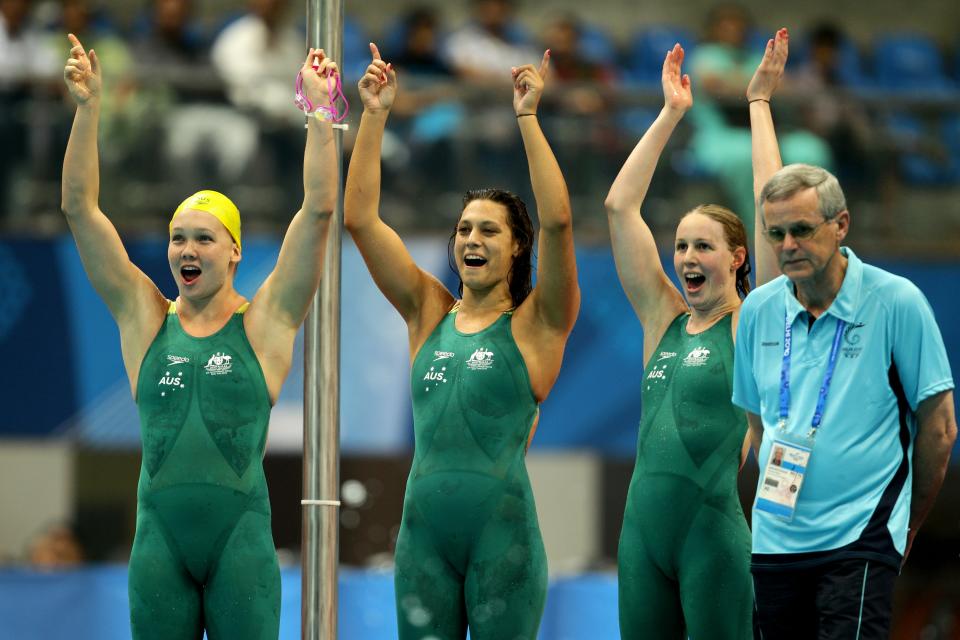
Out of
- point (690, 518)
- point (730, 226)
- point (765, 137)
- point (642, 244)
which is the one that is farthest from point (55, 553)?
point (765, 137)

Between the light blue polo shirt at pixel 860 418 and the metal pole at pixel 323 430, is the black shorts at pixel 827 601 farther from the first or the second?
the metal pole at pixel 323 430

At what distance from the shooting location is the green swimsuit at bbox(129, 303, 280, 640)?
4891 mm

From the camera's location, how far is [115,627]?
7.88 metres

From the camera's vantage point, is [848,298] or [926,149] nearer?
[848,298]

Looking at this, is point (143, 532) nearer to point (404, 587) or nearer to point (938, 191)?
point (404, 587)

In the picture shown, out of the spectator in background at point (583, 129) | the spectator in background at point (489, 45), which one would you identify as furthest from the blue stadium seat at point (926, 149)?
the spectator in background at point (489, 45)

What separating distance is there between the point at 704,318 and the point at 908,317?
1070 mm

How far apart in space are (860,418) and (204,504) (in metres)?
2.12

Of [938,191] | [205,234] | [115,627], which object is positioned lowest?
[115,627]

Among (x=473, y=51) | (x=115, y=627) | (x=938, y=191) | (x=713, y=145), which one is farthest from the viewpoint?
(x=473, y=51)

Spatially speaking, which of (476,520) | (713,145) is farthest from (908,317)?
(713,145)

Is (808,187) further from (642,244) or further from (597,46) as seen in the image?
(597,46)

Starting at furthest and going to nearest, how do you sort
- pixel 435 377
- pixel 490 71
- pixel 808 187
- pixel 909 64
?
pixel 909 64 < pixel 490 71 < pixel 435 377 < pixel 808 187

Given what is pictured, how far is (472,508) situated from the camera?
16.3ft
